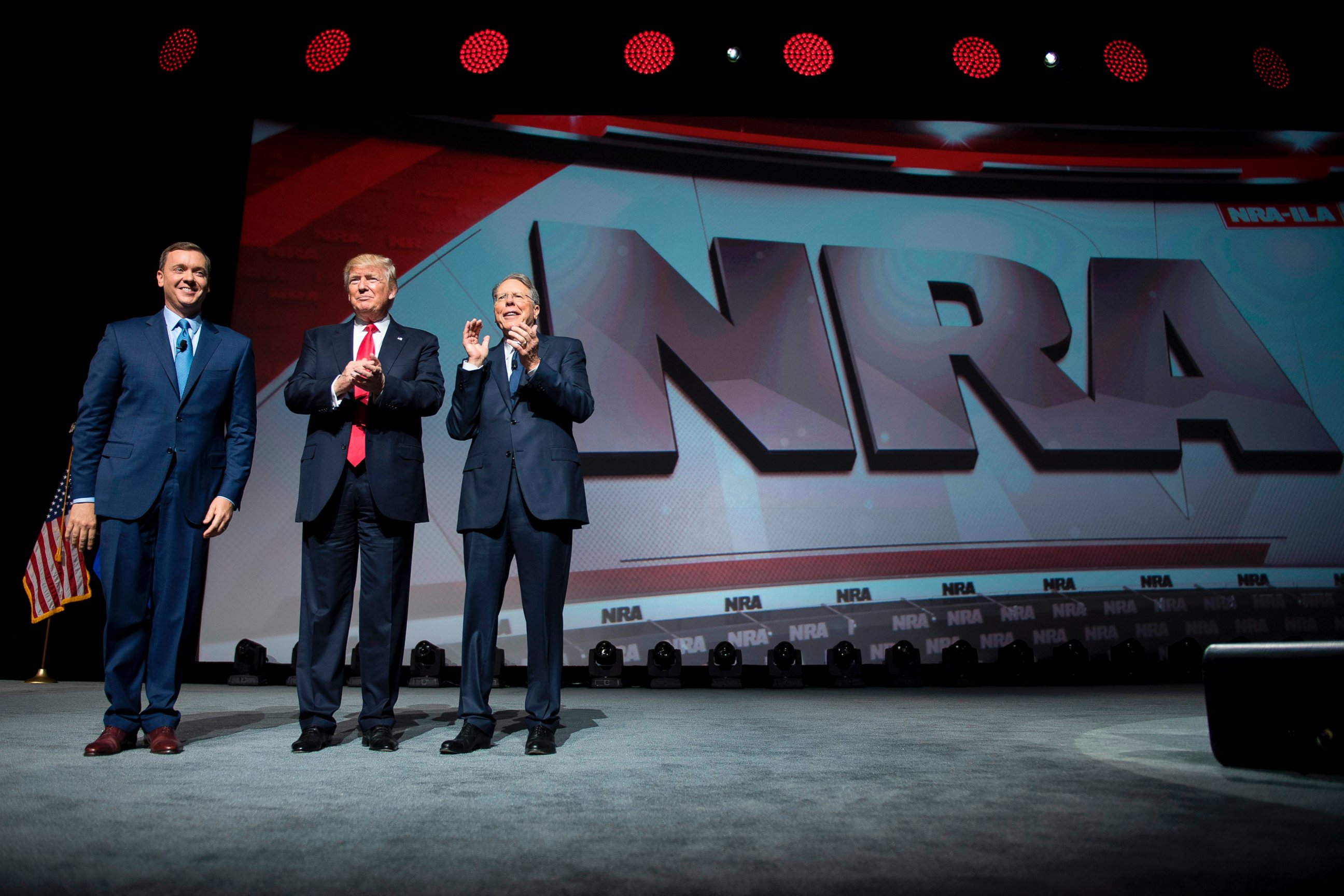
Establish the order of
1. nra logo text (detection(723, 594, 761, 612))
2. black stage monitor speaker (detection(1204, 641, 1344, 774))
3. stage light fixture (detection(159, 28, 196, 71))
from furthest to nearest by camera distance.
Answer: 1. stage light fixture (detection(159, 28, 196, 71))
2. nra logo text (detection(723, 594, 761, 612))
3. black stage monitor speaker (detection(1204, 641, 1344, 774))

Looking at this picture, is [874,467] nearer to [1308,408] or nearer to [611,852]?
[1308,408]

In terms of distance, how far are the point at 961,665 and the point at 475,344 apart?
341cm

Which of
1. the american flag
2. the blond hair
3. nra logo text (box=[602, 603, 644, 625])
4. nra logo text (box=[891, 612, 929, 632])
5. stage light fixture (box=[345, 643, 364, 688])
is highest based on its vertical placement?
the blond hair

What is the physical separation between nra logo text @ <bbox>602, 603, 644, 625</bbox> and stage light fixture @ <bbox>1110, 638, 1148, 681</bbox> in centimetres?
→ 266

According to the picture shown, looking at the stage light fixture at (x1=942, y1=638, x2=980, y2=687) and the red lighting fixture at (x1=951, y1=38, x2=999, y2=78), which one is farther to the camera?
the red lighting fixture at (x1=951, y1=38, x2=999, y2=78)

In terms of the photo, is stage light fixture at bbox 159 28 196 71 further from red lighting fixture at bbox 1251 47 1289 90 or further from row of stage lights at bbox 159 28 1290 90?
red lighting fixture at bbox 1251 47 1289 90

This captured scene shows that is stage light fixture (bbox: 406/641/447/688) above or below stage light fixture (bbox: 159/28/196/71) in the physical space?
below

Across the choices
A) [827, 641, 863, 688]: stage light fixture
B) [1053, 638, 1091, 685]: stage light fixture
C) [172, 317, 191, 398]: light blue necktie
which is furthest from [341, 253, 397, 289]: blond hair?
[1053, 638, 1091, 685]: stage light fixture

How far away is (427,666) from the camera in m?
4.41

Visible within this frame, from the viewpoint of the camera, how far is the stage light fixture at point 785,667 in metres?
4.52

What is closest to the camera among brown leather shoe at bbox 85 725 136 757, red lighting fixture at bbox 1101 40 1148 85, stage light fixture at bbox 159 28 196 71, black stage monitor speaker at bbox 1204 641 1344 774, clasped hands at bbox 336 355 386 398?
black stage monitor speaker at bbox 1204 641 1344 774

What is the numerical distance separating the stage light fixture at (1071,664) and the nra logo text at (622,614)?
2349 mm

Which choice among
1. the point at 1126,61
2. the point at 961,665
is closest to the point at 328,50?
the point at 1126,61

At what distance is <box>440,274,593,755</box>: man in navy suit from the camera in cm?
239
